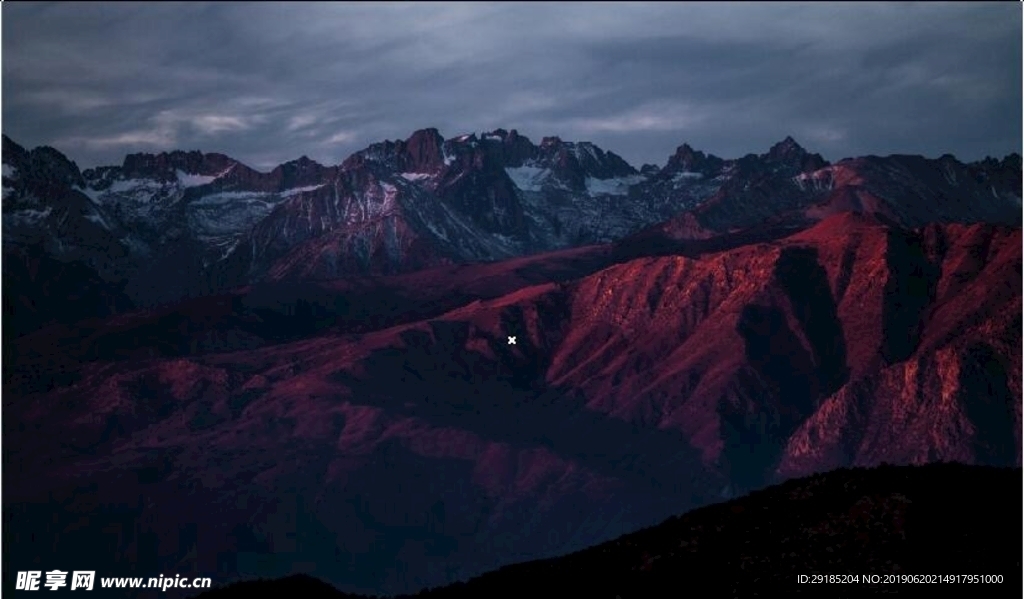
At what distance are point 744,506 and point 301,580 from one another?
85.5ft

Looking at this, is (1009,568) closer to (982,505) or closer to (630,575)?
(982,505)

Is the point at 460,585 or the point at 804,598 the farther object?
the point at 460,585

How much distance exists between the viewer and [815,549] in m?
99.4

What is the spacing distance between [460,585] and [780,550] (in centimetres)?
1903

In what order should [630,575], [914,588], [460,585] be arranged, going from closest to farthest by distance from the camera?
[914,588], [630,575], [460,585]

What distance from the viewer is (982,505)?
101 metres

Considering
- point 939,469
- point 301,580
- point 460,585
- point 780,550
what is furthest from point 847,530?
point 301,580

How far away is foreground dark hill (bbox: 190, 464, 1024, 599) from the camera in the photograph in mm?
96000

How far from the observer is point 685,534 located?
346 feet

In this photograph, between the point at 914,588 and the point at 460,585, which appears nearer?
the point at 914,588

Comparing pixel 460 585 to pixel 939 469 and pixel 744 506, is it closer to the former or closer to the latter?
pixel 744 506

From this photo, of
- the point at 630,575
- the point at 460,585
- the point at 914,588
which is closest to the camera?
the point at 914,588

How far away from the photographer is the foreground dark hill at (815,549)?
9600 centimetres

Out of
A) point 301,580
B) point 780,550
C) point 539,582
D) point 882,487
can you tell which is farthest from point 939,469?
point 301,580
